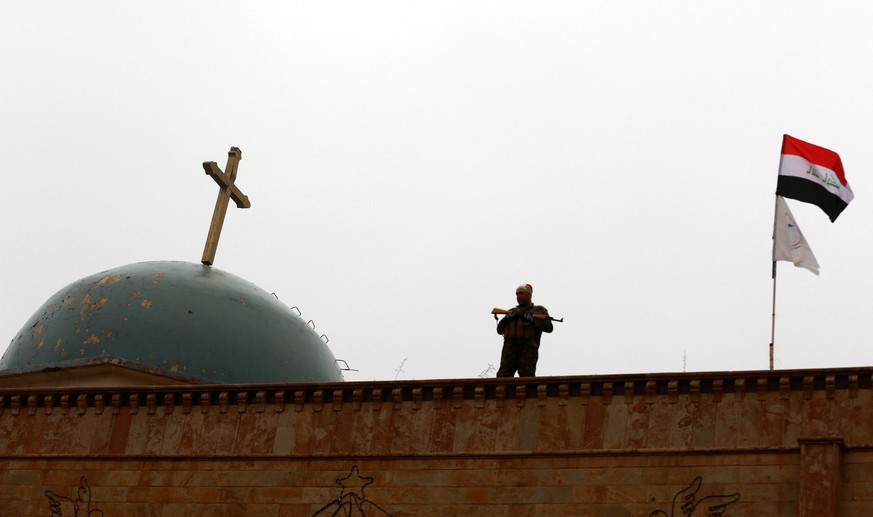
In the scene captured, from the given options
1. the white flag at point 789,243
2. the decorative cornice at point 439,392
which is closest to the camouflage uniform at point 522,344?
the decorative cornice at point 439,392

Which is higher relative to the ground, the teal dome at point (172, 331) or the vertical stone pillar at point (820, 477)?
the teal dome at point (172, 331)

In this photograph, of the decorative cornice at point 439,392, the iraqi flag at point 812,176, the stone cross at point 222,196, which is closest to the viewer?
the decorative cornice at point 439,392

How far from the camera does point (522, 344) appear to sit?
18750 millimetres

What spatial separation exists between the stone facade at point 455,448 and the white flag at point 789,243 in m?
3.31

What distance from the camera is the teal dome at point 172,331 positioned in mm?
22922

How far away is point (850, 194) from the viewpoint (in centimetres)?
2067

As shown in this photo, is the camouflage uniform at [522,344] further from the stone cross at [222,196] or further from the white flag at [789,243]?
the stone cross at [222,196]

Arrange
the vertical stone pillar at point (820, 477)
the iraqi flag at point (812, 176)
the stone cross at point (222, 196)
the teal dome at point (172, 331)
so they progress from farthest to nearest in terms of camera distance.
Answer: the stone cross at point (222, 196)
the teal dome at point (172, 331)
the iraqi flag at point (812, 176)
the vertical stone pillar at point (820, 477)

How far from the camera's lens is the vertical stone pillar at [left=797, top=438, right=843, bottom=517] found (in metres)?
15.8

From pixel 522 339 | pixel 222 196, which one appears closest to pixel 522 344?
pixel 522 339

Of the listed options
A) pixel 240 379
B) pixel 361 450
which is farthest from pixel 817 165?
pixel 240 379

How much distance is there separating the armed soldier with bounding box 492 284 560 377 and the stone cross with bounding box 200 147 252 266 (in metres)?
8.04

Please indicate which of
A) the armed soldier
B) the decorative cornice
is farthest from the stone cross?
the armed soldier

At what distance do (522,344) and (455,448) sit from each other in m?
1.63
